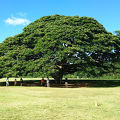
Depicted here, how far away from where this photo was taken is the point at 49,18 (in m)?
33.3

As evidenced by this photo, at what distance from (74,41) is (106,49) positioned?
557 centimetres

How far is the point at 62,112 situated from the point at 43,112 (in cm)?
101

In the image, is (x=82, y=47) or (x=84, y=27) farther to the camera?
(x=84, y=27)

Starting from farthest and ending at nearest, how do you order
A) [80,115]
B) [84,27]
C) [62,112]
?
[84,27]
[62,112]
[80,115]

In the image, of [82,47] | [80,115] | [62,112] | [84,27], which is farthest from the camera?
[84,27]

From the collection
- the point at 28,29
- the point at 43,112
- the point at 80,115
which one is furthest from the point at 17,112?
the point at 28,29

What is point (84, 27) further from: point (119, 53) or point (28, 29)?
point (28, 29)

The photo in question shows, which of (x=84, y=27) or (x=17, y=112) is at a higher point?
(x=84, y=27)

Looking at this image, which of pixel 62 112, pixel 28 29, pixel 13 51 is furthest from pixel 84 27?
pixel 62 112

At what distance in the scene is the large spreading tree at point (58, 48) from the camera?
89.1 feet

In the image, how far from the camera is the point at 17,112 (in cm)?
923

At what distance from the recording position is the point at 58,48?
90.0 ft

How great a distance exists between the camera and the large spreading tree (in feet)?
89.1


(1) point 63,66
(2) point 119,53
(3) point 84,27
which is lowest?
(1) point 63,66
